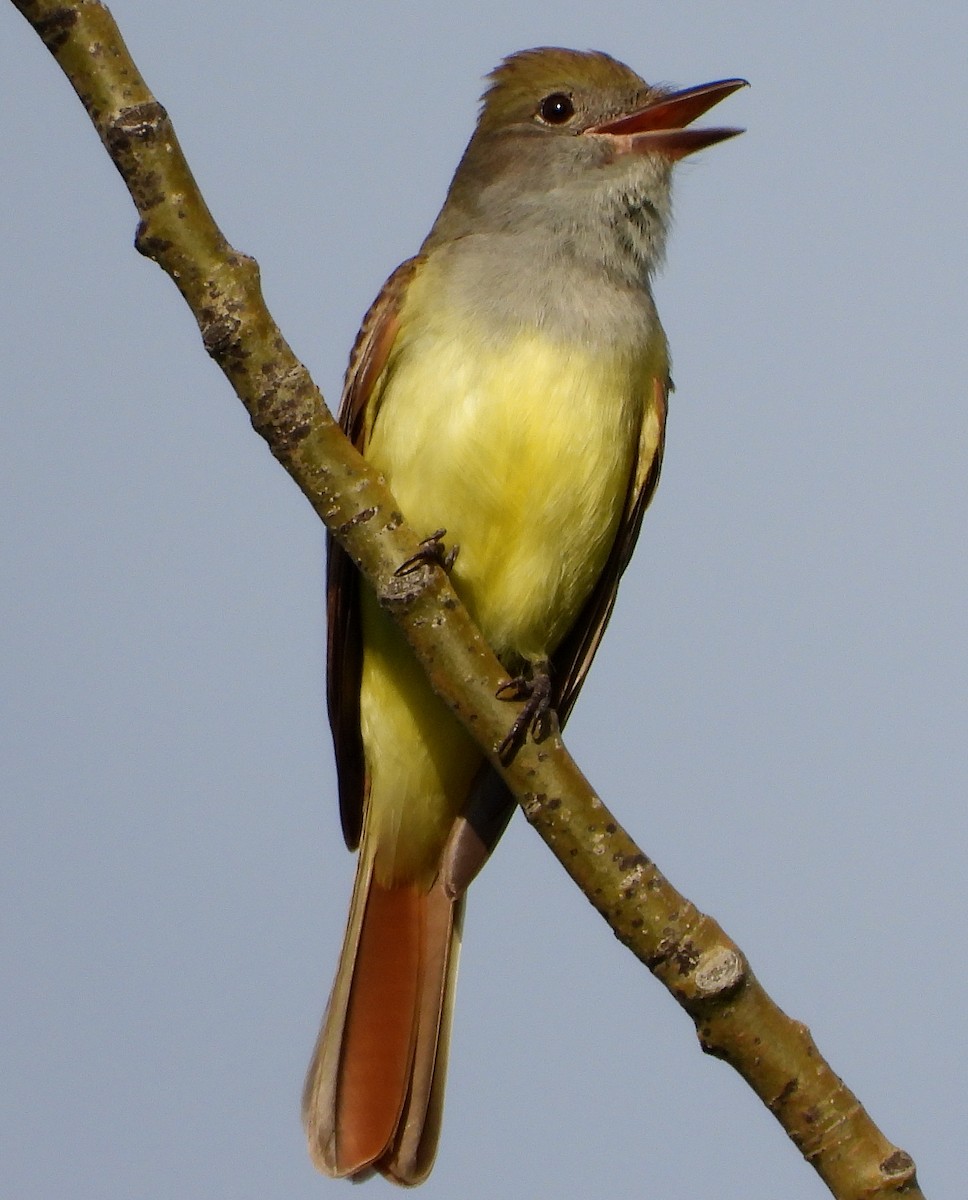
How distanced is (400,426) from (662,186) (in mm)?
1450

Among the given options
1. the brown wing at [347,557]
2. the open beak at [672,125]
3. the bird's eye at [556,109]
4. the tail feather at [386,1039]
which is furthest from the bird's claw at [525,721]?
the bird's eye at [556,109]

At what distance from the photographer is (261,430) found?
3.57 metres

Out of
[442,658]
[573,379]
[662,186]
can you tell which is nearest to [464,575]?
[573,379]

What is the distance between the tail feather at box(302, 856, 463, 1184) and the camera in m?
4.89

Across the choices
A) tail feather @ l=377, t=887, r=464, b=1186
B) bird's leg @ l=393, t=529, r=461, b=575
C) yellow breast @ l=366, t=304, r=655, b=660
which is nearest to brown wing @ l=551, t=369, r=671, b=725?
yellow breast @ l=366, t=304, r=655, b=660

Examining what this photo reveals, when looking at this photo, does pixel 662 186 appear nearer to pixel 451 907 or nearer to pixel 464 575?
pixel 464 575

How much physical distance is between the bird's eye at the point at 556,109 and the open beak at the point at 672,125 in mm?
182

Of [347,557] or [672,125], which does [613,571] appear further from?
[672,125]

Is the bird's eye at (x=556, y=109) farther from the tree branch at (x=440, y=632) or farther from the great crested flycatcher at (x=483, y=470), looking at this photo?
the tree branch at (x=440, y=632)

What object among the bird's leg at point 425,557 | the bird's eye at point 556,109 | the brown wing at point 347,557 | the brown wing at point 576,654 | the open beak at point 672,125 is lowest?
the bird's leg at point 425,557

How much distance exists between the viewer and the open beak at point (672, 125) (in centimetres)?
534

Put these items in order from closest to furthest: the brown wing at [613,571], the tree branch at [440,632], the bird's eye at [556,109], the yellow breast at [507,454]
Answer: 1. the tree branch at [440,632]
2. the yellow breast at [507,454]
3. the brown wing at [613,571]
4. the bird's eye at [556,109]

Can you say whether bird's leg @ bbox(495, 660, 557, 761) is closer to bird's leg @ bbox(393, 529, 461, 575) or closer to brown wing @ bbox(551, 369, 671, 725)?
bird's leg @ bbox(393, 529, 461, 575)

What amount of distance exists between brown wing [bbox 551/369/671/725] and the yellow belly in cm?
6
